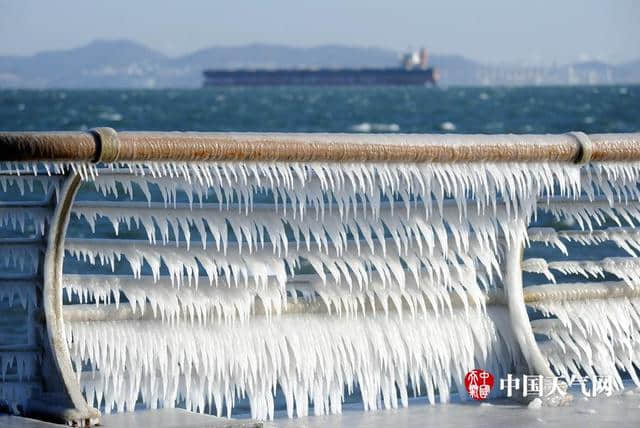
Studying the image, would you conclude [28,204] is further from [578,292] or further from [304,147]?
[578,292]

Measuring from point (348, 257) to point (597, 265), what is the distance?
835 millimetres

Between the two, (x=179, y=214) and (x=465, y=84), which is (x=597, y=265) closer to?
(x=179, y=214)

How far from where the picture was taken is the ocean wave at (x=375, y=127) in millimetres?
52719

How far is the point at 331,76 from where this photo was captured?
142625 mm

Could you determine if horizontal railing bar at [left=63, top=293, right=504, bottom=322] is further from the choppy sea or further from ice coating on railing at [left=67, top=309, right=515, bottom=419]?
the choppy sea

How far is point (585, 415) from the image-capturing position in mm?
3531

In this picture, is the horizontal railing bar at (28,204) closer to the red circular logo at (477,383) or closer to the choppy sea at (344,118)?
the red circular logo at (477,383)

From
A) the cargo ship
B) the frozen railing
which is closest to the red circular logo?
the frozen railing

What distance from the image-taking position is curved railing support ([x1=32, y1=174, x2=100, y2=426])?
295 centimetres

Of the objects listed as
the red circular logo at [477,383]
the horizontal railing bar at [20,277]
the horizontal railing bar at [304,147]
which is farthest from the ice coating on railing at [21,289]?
the red circular logo at [477,383]

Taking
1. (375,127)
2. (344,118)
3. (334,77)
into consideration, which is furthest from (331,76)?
(375,127)

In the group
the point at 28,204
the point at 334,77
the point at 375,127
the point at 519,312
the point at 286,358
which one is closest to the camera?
the point at 28,204

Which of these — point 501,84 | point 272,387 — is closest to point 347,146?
point 272,387

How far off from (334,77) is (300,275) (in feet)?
458
